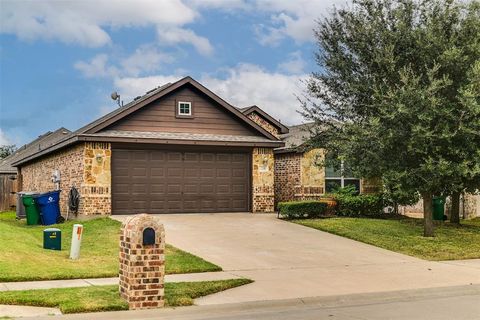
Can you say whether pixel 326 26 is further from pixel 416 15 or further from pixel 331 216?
pixel 331 216

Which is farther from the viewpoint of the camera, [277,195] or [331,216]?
[277,195]

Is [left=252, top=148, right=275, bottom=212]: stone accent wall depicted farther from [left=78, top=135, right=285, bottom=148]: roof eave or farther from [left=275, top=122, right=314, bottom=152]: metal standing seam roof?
[left=275, top=122, right=314, bottom=152]: metal standing seam roof

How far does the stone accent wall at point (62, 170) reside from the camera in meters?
22.6

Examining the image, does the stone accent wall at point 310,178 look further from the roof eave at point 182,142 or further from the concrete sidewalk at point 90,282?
the concrete sidewalk at point 90,282

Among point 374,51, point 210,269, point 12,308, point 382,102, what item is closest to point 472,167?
point 382,102

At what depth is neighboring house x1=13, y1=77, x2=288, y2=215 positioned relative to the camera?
71.6ft

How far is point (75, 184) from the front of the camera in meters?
22.9

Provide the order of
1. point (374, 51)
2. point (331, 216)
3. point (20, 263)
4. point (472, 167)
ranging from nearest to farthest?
point (20, 263) → point (472, 167) → point (374, 51) → point (331, 216)

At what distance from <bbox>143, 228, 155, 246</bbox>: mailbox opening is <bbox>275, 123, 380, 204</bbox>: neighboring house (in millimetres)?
15814

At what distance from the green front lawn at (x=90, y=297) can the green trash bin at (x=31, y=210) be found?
13.3 meters

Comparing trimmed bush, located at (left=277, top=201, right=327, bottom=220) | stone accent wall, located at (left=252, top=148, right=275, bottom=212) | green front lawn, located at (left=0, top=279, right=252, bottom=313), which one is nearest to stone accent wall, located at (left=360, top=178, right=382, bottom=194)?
stone accent wall, located at (left=252, top=148, right=275, bottom=212)

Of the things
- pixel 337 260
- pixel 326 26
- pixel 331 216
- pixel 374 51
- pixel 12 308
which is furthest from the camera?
pixel 331 216

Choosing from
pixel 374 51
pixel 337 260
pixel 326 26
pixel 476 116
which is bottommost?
pixel 337 260

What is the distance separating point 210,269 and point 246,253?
247cm
